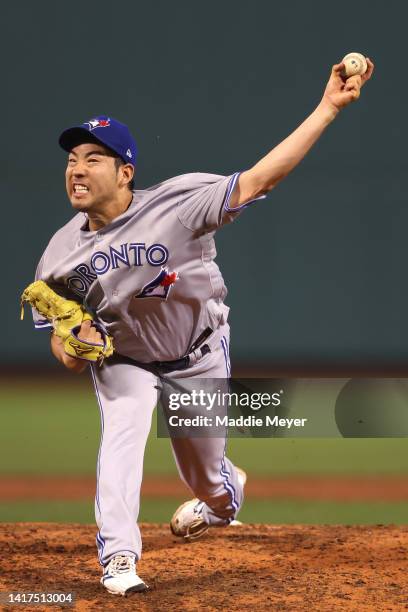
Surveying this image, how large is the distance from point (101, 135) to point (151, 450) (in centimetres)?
343

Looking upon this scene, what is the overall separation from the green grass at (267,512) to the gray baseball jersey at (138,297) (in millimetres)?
1086

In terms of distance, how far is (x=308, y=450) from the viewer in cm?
657

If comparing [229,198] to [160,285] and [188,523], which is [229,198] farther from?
[188,523]

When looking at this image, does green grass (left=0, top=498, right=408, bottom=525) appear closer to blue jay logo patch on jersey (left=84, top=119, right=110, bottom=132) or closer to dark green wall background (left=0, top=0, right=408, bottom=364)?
blue jay logo patch on jersey (left=84, top=119, right=110, bottom=132)

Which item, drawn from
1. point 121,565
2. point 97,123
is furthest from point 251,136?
point 121,565

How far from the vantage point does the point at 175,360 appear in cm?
382

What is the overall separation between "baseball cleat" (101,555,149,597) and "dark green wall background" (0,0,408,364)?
236 inches

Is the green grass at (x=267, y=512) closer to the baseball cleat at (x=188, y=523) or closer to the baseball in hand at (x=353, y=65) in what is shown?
the baseball cleat at (x=188, y=523)

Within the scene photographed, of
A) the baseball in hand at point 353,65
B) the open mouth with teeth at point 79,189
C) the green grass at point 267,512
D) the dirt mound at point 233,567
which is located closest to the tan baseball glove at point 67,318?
the open mouth with teeth at point 79,189

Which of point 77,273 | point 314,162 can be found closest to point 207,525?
point 77,273

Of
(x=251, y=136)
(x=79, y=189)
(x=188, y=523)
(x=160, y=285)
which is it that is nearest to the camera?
(x=79, y=189)

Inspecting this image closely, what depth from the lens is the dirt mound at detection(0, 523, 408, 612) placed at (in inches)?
125

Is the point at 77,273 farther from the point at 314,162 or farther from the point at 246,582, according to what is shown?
the point at 314,162

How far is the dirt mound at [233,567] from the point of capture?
10.4ft
